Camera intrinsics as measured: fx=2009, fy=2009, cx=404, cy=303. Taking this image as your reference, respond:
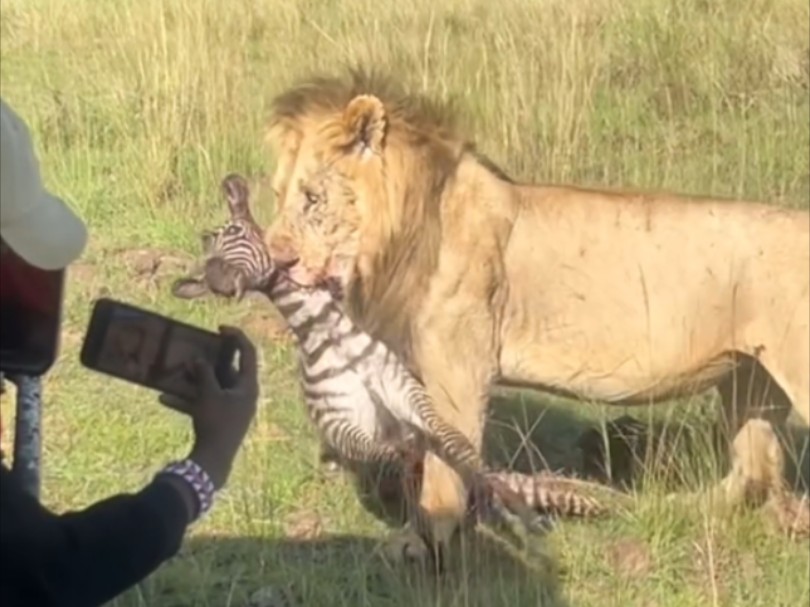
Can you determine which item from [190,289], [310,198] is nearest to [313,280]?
[310,198]

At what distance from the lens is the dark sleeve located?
1.66m

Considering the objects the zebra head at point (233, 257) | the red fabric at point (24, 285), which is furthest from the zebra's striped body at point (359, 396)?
the red fabric at point (24, 285)

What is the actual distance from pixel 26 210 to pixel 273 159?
1.99m

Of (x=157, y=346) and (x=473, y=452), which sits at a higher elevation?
(x=157, y=346)

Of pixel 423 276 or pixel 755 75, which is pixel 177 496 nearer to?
pixel 423 276

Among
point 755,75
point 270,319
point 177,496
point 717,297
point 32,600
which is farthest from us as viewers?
point 755,75

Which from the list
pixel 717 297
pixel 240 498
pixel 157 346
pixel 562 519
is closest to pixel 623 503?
pixel 562 519

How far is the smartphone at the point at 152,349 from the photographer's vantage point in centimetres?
188

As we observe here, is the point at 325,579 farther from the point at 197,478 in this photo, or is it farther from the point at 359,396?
the point at 197,478

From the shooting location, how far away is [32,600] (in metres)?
1.69

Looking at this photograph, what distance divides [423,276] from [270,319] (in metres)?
0.77

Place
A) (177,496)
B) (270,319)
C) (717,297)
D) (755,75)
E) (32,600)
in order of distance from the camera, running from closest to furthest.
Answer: (32,600) → (177,496) → (717,297) → (270,319) → (755,75)

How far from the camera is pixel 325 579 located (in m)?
3.32

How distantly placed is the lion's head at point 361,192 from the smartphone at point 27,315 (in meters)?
1.60
